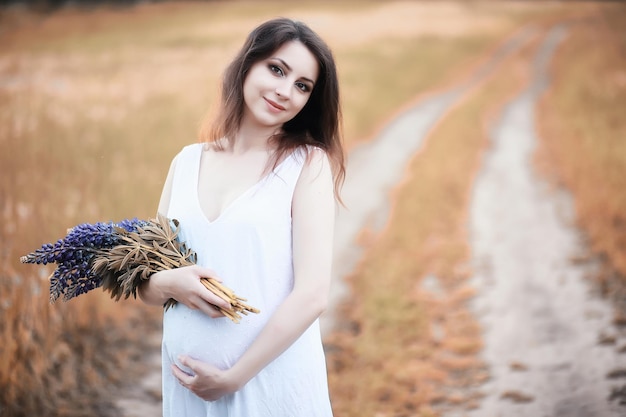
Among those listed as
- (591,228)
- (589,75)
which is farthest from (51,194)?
(589,75)

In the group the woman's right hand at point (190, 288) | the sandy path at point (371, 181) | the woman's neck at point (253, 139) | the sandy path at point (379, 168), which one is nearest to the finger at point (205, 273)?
the woman's right hand at point (190, 288)

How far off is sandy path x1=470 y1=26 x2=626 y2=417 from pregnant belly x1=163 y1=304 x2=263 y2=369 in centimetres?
200

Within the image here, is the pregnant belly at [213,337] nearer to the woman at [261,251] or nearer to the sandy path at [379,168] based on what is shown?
the woman at [261,251]

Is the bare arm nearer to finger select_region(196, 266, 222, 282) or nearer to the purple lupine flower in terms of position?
finger select_region(196, 266, 222, 282)

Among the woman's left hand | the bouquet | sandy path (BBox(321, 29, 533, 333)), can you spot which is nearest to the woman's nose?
the bouquet

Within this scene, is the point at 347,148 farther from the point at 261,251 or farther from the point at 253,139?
the point at 261,251

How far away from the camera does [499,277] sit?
4.55 m

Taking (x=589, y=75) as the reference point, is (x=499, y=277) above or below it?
below

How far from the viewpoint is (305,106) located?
1.60m

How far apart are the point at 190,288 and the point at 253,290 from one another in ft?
0.50

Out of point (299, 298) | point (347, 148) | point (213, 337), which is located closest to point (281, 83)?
point (299, 298)

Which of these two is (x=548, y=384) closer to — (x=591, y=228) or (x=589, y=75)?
(x=591, y=228)

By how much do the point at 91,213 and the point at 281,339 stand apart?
11.2ft

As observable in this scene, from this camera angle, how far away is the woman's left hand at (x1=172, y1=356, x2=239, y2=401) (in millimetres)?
1323
